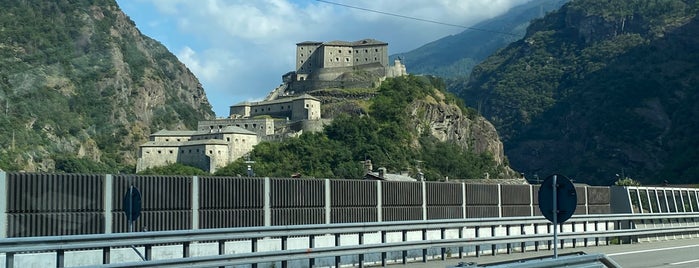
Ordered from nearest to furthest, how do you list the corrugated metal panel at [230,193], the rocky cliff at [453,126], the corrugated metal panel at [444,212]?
the corrugated metal panel at [230,193] → the corrugated metal panel at [444,212] → the rocky cliff at [453,126]

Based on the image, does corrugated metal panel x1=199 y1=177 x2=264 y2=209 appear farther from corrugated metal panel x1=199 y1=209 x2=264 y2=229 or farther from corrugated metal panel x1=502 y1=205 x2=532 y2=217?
corrugated metal panel x1=502 y1=205 x2=532 y2=217

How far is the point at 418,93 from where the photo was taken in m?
173

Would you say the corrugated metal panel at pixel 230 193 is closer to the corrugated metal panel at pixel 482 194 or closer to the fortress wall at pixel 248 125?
the corrugated metal panel at pixel 482 194

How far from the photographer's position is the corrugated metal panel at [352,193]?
82.6ft

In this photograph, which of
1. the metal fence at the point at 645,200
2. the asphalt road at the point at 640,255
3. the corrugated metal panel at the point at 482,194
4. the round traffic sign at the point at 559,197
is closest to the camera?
the round traffic sign at the point at 559,197

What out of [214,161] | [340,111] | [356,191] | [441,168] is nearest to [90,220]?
[356,191]

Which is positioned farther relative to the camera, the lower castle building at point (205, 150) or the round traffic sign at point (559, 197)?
the lower castle building at point (205, 150)

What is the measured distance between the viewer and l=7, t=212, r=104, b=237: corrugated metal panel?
18.0m

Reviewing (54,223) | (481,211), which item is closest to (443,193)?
(481,211)

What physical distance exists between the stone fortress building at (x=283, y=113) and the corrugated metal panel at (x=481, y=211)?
11556 cm

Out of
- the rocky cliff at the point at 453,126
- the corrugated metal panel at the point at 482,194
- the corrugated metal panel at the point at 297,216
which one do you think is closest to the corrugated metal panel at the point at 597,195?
the corrugated metal panel at the point at 482,194

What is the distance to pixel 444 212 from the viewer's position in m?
29.4

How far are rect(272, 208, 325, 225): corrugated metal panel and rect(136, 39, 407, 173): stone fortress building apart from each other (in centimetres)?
12146

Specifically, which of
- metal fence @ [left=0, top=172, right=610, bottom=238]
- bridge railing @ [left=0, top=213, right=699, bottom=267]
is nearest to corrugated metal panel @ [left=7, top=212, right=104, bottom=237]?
metal fence @ [left=0, top=172, right=610, bottom=238]
